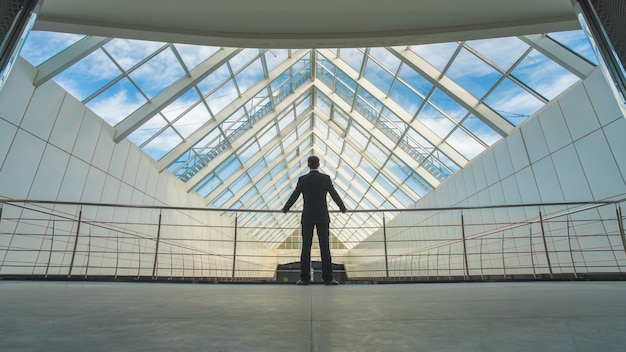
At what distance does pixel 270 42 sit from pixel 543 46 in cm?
386

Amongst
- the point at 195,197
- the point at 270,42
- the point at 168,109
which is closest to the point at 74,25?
the point at 270,42

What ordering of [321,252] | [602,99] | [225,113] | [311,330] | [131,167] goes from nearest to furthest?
[311,330]
[321,252]
[602,99]
[131,167]
[225,113]

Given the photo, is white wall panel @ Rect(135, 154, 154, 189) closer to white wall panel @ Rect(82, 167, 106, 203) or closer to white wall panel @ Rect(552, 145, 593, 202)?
white wall panel @ Rect(82, 167, 106, 203)

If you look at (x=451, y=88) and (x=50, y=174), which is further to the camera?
(x=451, y=88)

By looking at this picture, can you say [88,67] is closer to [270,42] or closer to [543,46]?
[270,42]

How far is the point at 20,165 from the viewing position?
4.43 metres

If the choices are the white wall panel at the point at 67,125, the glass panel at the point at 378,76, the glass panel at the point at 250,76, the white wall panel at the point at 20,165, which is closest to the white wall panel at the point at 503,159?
the glass panel at the point at 378,76

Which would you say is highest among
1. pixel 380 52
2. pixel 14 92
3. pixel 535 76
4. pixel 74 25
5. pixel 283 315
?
pixel 380 52

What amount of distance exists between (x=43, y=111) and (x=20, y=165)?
2.73 feet

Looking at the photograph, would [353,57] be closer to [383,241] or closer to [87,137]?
[383,241]

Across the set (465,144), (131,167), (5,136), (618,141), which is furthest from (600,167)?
(131,167)

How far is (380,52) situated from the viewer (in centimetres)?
723

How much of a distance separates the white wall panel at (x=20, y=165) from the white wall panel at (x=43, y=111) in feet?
0.38

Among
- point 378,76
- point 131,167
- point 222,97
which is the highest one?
point 378,76
